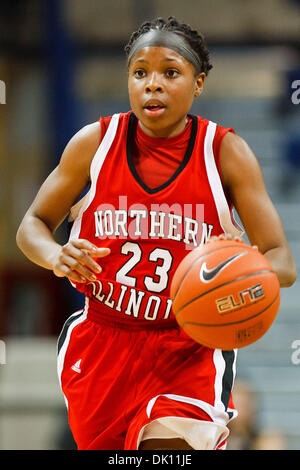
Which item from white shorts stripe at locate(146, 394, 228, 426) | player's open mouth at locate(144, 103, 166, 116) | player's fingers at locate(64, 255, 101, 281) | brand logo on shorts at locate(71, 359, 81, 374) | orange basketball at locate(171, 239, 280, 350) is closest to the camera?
orange basketball at locate(171, 239, 280, 350)

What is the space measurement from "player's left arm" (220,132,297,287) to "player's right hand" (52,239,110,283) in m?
0.58

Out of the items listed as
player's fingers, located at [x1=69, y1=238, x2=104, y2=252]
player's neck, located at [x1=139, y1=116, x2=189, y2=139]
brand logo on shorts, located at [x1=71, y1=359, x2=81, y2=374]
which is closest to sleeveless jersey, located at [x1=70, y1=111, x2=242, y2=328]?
player's neck, located at [x1=139, y1=116, x2=189, y2=139]

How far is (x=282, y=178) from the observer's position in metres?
7.75

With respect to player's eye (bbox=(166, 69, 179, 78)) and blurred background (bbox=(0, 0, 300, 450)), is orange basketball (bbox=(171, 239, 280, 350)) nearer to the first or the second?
player's eye (bbox=(166, 69, 179, 78))

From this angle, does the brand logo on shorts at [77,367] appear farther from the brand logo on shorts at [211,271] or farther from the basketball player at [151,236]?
the brand logo on shorts at [211,271]

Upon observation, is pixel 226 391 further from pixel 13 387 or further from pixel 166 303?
pixel 13 387

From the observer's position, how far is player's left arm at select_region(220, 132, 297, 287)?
2.92 metres

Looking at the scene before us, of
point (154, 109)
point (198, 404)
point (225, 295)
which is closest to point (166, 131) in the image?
point (154, 109)

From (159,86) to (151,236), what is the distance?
54 cm

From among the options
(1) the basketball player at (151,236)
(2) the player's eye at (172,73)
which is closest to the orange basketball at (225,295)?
(1) the basketball player at (151,236)

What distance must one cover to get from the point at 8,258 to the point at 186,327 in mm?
6503

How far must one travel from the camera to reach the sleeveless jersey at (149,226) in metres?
2.93

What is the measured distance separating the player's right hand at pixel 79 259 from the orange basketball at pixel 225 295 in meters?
0.27

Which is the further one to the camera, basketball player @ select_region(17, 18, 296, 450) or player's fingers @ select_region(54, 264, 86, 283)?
basketball player @ select_region(17, 18, 296, 450)
